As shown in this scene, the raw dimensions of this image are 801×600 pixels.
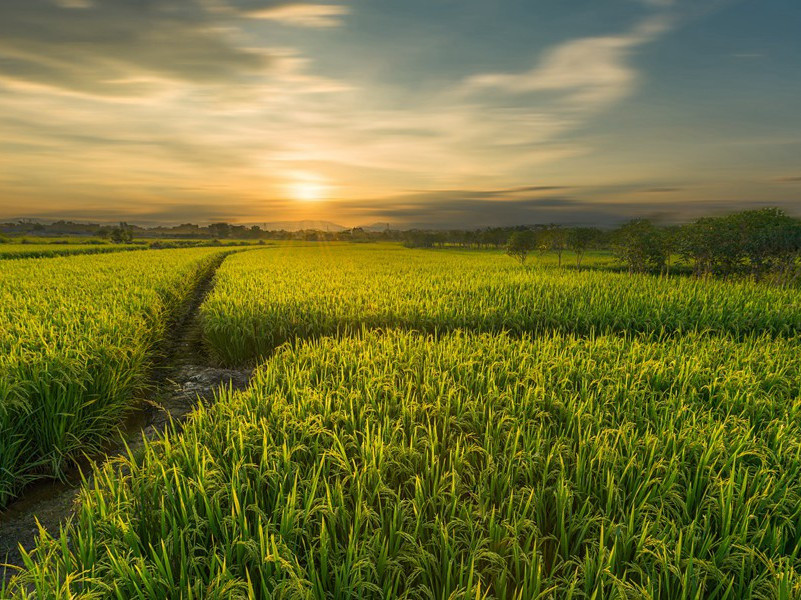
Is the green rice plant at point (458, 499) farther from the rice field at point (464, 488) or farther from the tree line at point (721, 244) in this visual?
the tree line at point (721, 244)

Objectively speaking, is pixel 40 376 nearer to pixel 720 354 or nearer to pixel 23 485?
pixel 23 485

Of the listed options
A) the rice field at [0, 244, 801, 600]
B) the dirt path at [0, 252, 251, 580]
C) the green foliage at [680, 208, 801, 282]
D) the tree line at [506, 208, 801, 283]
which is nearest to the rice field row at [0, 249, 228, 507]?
the dirt path at [0, 252, 251, 580]

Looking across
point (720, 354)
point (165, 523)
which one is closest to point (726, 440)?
point (720, 354)

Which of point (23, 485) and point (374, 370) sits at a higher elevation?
point (374, 370)

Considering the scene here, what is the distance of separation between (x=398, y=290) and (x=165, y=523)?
10.8m

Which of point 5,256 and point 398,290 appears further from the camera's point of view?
point 5,256

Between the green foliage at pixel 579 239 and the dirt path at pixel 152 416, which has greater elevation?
the green foliage at pixel 579 239

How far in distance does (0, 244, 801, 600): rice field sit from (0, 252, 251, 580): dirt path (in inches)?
15.0

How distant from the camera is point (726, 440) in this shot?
3.51 metres

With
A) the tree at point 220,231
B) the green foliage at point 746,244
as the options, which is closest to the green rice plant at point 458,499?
the green foliage at point 746,244

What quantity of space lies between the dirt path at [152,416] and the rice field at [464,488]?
1.25 ft

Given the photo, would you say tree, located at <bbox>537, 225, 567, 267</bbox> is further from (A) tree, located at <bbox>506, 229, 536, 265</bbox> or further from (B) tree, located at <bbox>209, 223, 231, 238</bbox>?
(B) tree, located at <bbox>209, 223, 231, 238</bbox>

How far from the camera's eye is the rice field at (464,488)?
2.10 metres

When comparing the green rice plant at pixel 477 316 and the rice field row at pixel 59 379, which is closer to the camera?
the rice field row at pixel 59 379
